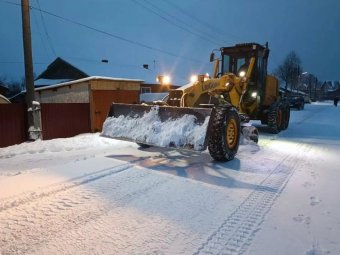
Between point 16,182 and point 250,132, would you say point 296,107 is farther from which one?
point 16,182

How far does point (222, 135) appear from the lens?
6281 millimetres

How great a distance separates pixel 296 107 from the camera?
31688 mm

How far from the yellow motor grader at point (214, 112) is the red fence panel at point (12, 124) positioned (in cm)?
335

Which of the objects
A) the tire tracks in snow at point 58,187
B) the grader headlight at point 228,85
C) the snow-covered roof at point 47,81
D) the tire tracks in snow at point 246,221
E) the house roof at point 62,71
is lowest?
the tire tracks in snow at point 246,221

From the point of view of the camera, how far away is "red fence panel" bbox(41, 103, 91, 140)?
33.5 feet

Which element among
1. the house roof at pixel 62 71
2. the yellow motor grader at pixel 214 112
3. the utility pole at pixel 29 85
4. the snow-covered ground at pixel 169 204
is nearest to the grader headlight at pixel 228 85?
the yellow motor grader at pixel 214 112

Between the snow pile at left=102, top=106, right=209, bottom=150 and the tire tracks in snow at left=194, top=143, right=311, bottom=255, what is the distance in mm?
1483

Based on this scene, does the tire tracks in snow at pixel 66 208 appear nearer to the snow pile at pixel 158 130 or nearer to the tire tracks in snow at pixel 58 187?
the tire tracks in snow at pixel 58 187

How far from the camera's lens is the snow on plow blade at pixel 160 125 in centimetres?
618

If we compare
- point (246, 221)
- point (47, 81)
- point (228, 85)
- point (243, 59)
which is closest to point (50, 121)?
point (228, 85)

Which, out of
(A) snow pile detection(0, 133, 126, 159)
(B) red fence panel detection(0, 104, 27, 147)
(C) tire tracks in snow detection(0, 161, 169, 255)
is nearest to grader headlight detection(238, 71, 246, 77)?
(A) snow pile detection(0, 133, 126, 159)

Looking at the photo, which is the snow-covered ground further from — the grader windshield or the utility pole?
the grader windshield

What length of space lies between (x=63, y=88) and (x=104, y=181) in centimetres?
883

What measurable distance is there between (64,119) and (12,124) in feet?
6.27
